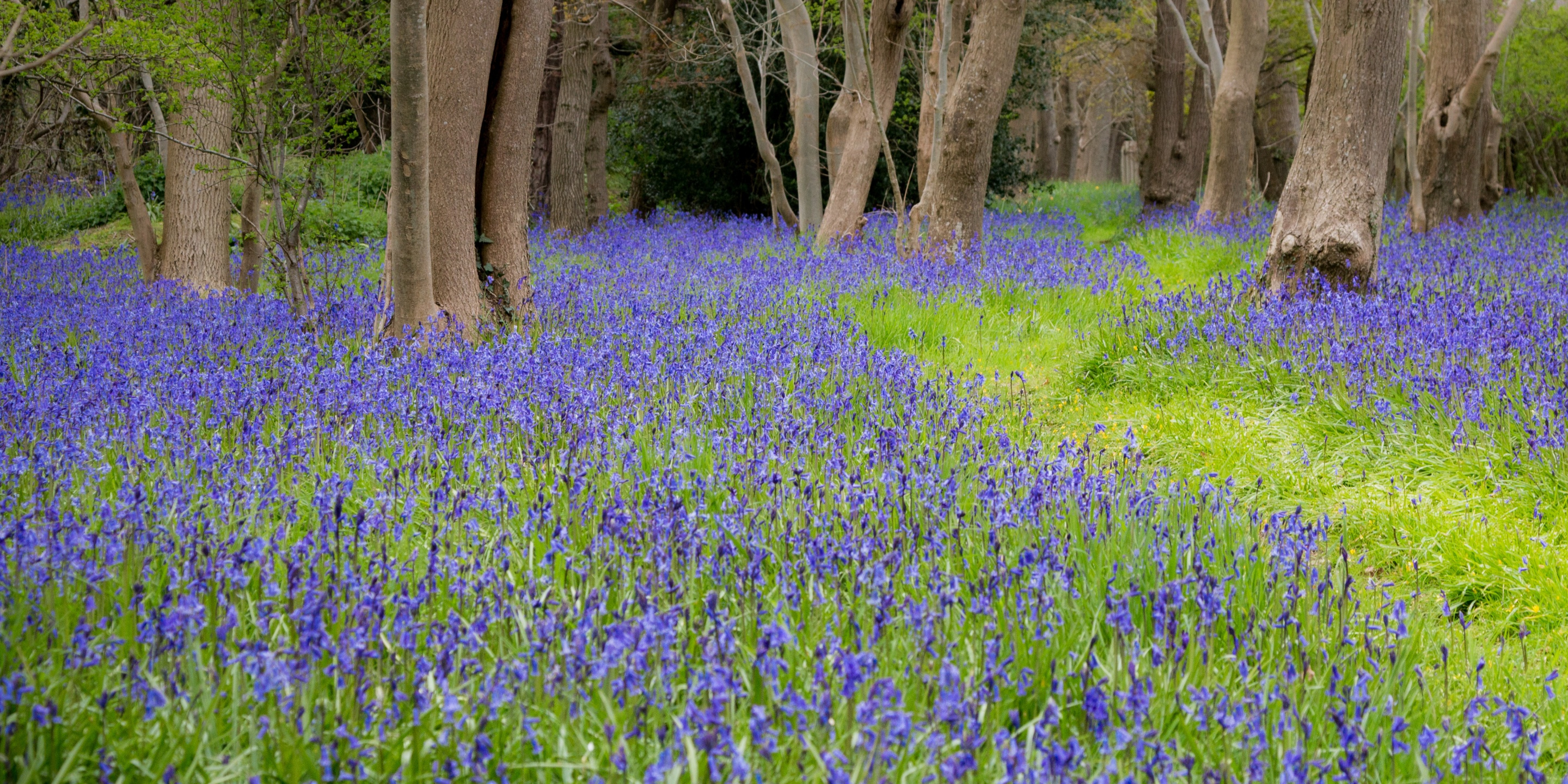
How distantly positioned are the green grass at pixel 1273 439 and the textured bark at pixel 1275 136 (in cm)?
1660

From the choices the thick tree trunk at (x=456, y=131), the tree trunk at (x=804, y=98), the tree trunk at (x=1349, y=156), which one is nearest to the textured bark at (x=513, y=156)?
the thick tree trunk at (x=456, y=131)

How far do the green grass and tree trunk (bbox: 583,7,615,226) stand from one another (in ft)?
31.9

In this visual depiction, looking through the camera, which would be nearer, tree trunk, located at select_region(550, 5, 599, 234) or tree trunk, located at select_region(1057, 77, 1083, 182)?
tree trunk, located at select_region(550, 5, 599, 234)

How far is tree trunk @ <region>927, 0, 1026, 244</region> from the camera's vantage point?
9539 millimetres

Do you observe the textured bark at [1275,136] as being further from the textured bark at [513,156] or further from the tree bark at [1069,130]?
the textured bark at [513,156]

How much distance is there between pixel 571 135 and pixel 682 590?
13.5m

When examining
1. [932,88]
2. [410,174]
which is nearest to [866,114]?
[932,88]

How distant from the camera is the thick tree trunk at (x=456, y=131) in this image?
623cm

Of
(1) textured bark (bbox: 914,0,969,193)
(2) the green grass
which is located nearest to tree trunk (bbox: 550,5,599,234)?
(1) textured bark (bbox: 914,0,969,193)

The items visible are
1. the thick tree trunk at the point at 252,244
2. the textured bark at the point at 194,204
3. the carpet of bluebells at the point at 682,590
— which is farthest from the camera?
the textured bark at the point at 194,204

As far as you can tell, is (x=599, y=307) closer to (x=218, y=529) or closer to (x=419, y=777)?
(x=218, y=529)

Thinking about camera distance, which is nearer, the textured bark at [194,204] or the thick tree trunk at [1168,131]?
the textured bark at [194,204]

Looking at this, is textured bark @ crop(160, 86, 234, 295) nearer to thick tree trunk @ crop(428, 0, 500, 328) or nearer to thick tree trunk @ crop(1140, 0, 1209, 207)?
thick tree trunk @ crop(428, 0, 500, 328)

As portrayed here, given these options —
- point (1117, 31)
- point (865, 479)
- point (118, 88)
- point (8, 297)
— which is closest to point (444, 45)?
point (865, 479)
